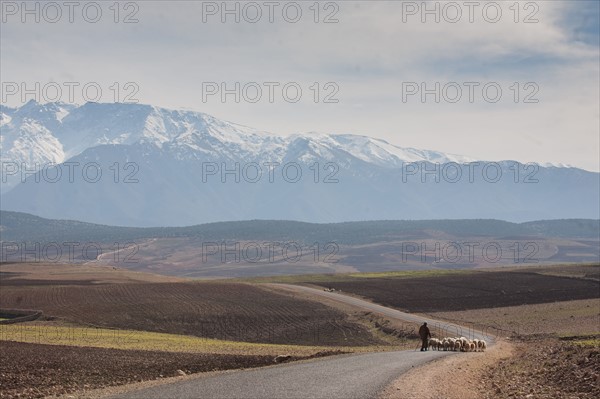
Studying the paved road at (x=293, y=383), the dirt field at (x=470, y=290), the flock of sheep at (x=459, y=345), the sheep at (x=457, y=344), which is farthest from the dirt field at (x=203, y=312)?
the paved road at (x=293, y=383)

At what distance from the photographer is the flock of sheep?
55875 mm

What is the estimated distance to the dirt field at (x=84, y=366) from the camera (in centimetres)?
3434

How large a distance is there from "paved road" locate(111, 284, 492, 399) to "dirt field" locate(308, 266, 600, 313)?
69.1 m

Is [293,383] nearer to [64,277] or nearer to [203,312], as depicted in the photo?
[203,312]

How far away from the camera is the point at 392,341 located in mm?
77875

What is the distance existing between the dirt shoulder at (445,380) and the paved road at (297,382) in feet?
2.13

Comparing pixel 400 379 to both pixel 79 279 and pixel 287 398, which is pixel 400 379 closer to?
pixel 287 398

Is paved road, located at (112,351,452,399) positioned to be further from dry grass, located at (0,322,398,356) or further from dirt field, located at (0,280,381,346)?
dirt field, located at (0,280,381,346)

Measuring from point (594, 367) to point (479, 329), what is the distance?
4781 centimetres

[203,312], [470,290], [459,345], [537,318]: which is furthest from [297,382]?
[470,290]

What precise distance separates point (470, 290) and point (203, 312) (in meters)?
53.4

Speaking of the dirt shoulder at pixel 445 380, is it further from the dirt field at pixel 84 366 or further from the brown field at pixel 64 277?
the brown field at pixel 64 277

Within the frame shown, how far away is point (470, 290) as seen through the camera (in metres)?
134

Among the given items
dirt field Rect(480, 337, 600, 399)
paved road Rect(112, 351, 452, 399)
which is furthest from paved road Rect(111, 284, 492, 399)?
dirt field Rect(480, 337, 600, 399)
